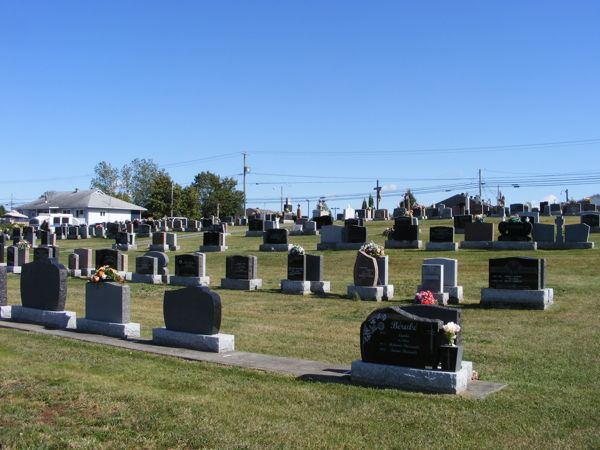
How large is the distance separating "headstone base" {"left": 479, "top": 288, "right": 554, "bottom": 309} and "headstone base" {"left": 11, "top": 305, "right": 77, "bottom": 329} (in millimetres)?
9656

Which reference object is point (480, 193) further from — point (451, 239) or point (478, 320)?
point (478, 320)

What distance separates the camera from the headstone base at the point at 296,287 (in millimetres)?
20688

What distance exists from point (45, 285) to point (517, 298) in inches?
426

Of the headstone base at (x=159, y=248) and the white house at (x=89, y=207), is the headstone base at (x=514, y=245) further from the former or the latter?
the white house at (x=89, y=207)

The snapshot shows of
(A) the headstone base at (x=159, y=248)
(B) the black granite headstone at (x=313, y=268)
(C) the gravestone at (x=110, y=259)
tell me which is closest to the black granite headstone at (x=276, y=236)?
(A) the headstone base at (x=159, y=248)

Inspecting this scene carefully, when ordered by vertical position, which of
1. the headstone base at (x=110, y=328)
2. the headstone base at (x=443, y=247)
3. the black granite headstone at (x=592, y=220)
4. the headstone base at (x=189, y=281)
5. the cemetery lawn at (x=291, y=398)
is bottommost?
the cemetery lawn at (x=291, y=398)

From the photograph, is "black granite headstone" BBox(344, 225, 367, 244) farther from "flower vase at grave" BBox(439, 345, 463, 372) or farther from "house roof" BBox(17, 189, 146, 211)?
"house roof" BBox(17, 189, 146, 211)

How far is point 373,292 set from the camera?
61.8 feet

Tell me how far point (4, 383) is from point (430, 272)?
11666 millimetres

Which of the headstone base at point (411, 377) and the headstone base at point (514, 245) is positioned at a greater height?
the headstone base at point (514, 245)

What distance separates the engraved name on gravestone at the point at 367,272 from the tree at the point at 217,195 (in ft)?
282

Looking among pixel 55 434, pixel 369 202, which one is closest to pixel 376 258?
pixel 55 434

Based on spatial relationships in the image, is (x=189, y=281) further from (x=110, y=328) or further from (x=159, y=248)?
(x=159, y=248)

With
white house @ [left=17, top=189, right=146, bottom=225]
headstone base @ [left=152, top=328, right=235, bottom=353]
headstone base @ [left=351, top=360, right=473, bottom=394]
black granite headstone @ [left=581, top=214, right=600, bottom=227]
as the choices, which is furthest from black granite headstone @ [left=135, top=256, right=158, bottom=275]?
white house @ [left=17, top=189, right=146, bottom=225]
